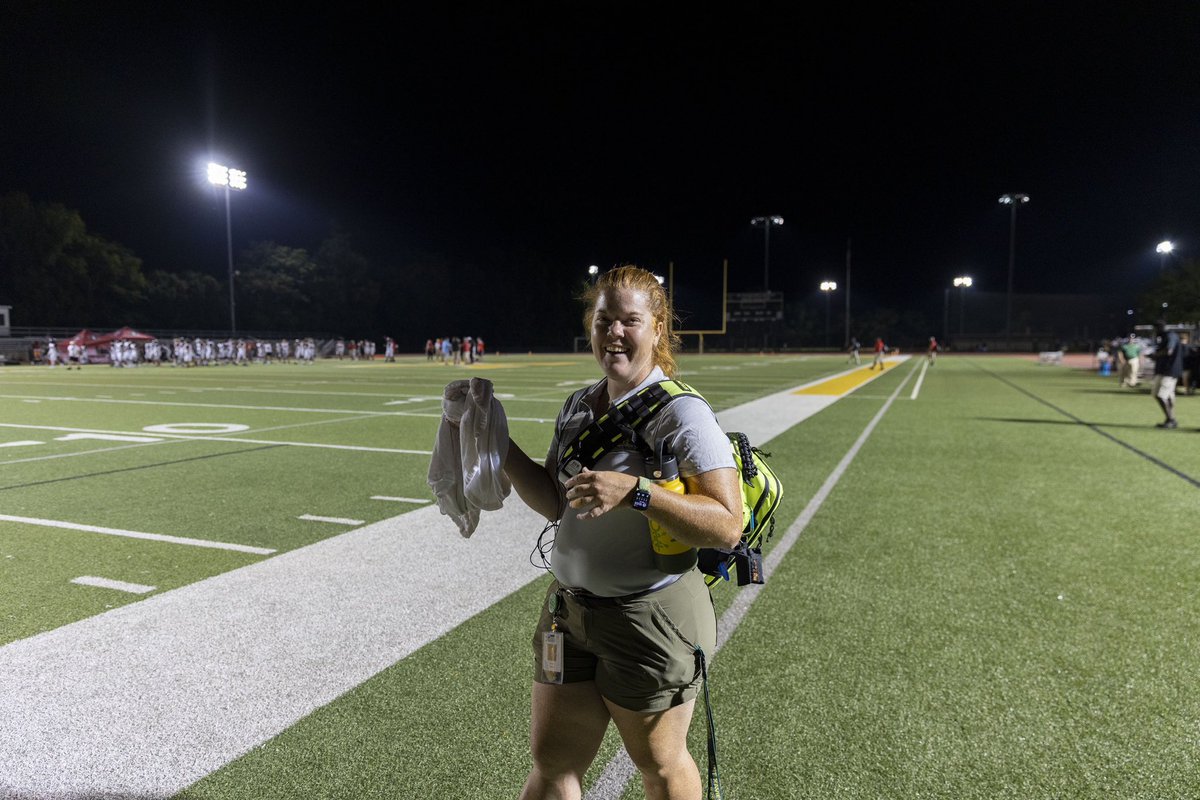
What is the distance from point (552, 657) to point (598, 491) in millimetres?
662

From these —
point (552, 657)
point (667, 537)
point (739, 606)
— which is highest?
point (667, 537)

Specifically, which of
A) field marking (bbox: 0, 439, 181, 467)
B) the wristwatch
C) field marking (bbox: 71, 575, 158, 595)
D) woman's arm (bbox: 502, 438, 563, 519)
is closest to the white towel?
woman's arm (bbox: 502, 438, 563, 519)

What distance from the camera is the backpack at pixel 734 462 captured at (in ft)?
5.87

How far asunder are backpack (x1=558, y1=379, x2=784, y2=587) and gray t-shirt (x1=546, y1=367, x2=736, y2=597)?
2 centimetres

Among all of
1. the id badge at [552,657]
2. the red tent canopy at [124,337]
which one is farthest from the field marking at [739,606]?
the red tent canopy at [124,337]

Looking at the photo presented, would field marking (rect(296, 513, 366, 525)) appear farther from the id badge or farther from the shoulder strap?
the shoulder strap

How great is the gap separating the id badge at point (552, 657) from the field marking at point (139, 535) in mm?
3849

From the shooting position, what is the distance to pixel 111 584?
4414 mm

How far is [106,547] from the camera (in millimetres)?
5176

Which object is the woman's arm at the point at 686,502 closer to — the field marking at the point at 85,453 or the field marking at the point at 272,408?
the field marking at the point at 85,453

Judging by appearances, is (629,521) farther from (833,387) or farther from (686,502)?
(833,387)

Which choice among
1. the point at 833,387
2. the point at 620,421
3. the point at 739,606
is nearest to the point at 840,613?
the point at 739,606

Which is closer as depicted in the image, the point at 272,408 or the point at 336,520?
the point at 336,520

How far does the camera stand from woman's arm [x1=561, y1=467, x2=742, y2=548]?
1.50m
